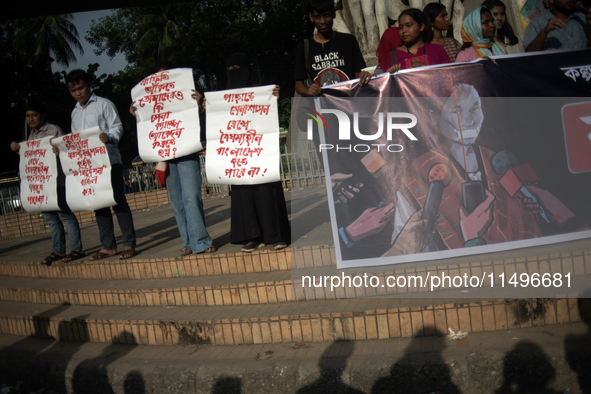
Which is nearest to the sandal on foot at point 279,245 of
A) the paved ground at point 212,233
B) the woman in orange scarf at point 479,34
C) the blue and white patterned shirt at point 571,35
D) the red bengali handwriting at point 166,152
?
the paved ground at point 212,233

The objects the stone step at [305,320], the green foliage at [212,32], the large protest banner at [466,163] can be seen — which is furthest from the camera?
the green foliage at [212,32]

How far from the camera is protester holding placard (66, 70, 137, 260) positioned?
17.4 feet

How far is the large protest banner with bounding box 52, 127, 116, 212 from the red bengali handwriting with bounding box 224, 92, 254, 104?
64.8 inches

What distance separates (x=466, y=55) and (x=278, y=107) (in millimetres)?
1830

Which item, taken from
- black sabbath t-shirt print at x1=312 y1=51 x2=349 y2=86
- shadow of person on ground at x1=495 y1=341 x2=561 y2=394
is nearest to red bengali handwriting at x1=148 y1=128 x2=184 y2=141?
black sabbath t-shirt print at x1=312 y1=51 x2=349 y2=86

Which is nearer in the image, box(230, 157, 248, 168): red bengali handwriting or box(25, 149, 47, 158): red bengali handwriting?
box(230, 157, 248, 168): red bengali handwriting

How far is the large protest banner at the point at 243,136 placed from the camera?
444cm

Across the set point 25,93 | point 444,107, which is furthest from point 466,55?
point 25,93

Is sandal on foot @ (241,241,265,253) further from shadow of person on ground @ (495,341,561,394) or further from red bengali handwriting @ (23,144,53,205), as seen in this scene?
red bengali handwriting @ (23,144,53,205)

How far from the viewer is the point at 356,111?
3.98m

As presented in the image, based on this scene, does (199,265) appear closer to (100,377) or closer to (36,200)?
(100,377)

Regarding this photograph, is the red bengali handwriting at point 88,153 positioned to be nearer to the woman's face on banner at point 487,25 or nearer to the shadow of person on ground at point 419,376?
the shadow of person on ground at point 419,376

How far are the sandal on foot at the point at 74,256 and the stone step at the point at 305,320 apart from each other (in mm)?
1064

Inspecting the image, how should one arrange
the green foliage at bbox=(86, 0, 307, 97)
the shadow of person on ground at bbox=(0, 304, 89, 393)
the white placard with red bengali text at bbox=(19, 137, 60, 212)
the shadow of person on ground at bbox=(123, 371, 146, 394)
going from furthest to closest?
1. the green foliage at bbox=(86, 0, 307, 97)
2. the white placard with red bengali text at bbox=(19, 137, 60, 212)
3. the shadow of person on ground at bbox=(0, 304, 89, 393)
4. the shadow of person on ground at bbox=(123, 371, 146, 394)
